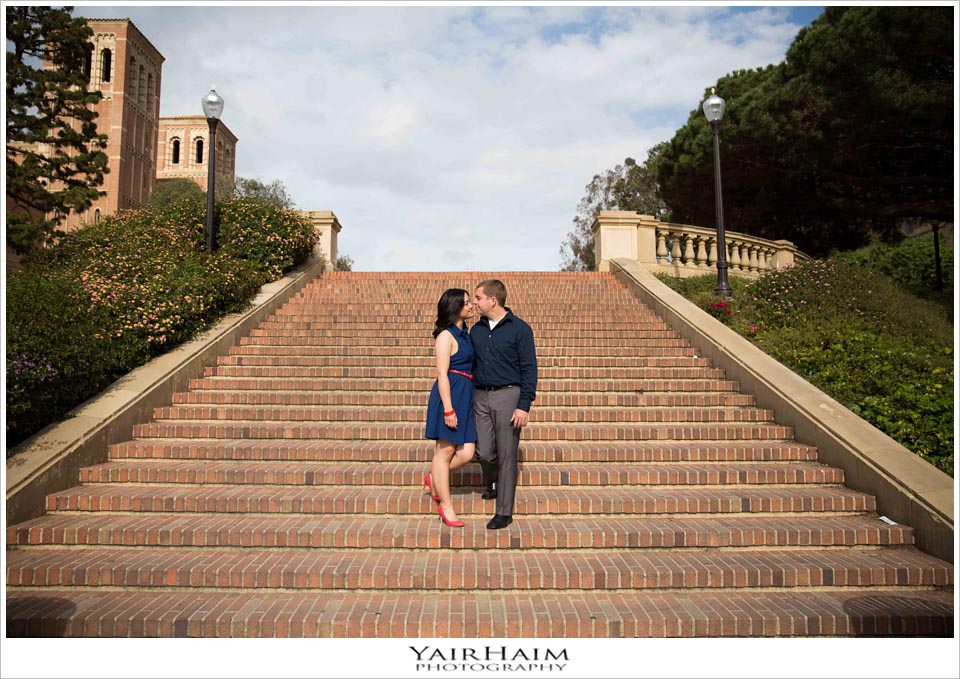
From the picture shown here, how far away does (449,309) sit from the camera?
3934 mm

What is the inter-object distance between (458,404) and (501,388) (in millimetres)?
329

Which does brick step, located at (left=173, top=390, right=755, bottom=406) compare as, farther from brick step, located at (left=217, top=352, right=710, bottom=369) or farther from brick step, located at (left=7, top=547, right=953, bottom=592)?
brick step, located at (left=7, top=547, right=953, bottom=592)

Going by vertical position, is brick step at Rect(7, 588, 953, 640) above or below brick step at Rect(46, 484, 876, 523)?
below

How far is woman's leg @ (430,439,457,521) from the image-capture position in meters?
4.02

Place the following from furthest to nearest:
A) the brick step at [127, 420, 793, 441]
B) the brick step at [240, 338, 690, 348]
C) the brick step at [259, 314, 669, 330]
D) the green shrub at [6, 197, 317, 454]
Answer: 1. the brick step at [259, 314, 669, 330]
2. the brick step at [240, 338, 690, 348]
3. the brick step at [127, 420, 793, 441]
4. the green shrub at [6, 197, 317, 454]

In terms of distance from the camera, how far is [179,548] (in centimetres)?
402

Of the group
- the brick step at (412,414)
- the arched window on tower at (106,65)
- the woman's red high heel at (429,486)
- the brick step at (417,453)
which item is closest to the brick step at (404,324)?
the brick step at (412,414)

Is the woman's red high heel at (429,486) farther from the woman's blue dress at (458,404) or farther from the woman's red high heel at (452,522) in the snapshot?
the woman's blue dress at (458,404)

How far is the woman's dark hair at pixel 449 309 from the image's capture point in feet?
12.9

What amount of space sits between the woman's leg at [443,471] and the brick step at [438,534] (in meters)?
0.15

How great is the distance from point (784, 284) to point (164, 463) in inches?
376

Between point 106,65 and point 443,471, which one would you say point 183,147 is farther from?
point 443,471

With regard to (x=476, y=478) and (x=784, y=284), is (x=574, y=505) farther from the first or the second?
(x=784, y=284)

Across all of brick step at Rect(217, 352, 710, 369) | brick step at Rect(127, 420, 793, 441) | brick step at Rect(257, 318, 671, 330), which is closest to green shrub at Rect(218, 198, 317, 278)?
brick step at Rect(257, 318, 671, 330)
